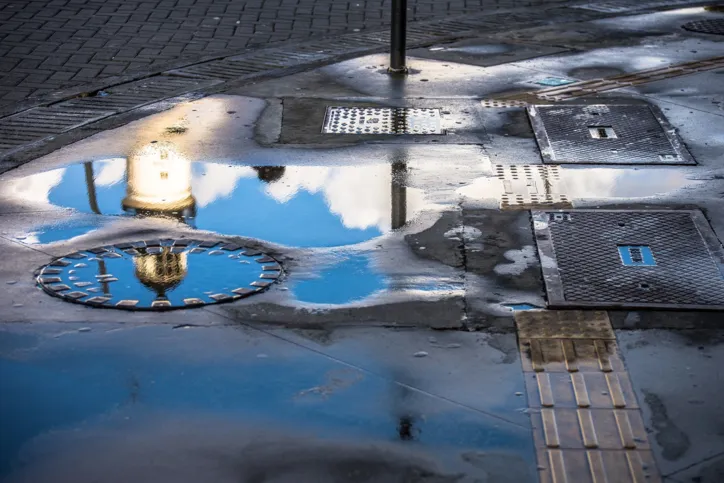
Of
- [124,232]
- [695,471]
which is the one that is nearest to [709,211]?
[695,471]

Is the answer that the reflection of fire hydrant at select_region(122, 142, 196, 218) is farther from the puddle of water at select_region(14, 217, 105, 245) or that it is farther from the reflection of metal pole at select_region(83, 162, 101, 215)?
the puddle of water at select_region(14, 217, 105, 245)

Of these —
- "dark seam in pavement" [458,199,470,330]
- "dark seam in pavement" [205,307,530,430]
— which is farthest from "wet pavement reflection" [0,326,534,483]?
"dark seam in pavement" [458,199,470,330]

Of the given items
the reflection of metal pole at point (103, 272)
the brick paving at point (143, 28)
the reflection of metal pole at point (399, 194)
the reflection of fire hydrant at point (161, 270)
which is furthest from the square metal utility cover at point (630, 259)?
the brick paving at point (143, 28)

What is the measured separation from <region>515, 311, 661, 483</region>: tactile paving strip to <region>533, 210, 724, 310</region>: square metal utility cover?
27 cm

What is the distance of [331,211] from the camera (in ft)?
20.7

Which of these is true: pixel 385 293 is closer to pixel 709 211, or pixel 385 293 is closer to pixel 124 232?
pixel 124 232

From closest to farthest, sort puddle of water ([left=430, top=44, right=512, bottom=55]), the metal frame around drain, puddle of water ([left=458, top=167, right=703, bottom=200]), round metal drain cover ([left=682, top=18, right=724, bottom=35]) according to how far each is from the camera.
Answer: puddle of water ([left=458, top=167, right=703, bottom=200]) < the metal frame around drain < puddle of water ([left=430, top=44, right=512, bottom=55]) < round metal drain cover ([left=682, top=18, right=724, bottom=35])

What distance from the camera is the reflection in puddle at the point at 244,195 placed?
6070 mm

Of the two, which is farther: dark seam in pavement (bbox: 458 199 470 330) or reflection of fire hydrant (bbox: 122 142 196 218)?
reflection of fire hydrant (bbox: 122 142 196 218)

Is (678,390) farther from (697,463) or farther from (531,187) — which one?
(531,187)

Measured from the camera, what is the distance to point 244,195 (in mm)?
6613

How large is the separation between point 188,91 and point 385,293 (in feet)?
14.2

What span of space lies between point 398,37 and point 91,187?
3.48 metres

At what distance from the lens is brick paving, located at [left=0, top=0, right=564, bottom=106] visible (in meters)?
9.65
